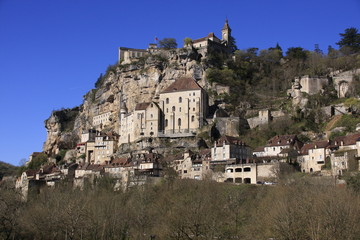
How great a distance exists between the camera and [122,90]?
106438 millimetres

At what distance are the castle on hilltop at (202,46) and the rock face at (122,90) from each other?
2.82 metres

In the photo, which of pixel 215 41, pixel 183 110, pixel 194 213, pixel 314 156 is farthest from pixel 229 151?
pixel 215 41

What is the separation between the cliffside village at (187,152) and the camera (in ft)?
209

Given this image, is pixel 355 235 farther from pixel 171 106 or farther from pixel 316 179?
pixel 171 106

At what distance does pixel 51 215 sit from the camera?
50406 mm

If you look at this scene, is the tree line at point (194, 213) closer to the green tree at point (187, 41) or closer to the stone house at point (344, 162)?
the stone house at point (344, 162)

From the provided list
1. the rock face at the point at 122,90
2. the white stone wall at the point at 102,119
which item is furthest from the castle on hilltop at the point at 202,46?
the white stone wall at the point at 102,119

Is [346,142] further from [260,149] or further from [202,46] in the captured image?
[202,46]

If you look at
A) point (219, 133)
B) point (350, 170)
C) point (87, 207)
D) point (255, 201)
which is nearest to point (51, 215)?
point (87, 207)

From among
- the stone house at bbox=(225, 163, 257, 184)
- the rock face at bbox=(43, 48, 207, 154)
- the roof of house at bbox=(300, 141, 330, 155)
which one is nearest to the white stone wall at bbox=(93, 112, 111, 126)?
the rock face at bbox=(43, 48, 207, 154)

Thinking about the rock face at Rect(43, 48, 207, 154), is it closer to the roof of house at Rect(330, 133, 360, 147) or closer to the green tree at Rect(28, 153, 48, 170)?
the green tree at Rect(28, 153, 48, 170)

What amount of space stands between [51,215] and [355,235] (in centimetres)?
2856

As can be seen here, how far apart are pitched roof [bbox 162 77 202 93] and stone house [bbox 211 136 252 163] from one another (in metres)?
17.7

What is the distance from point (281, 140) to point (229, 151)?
7913mm
